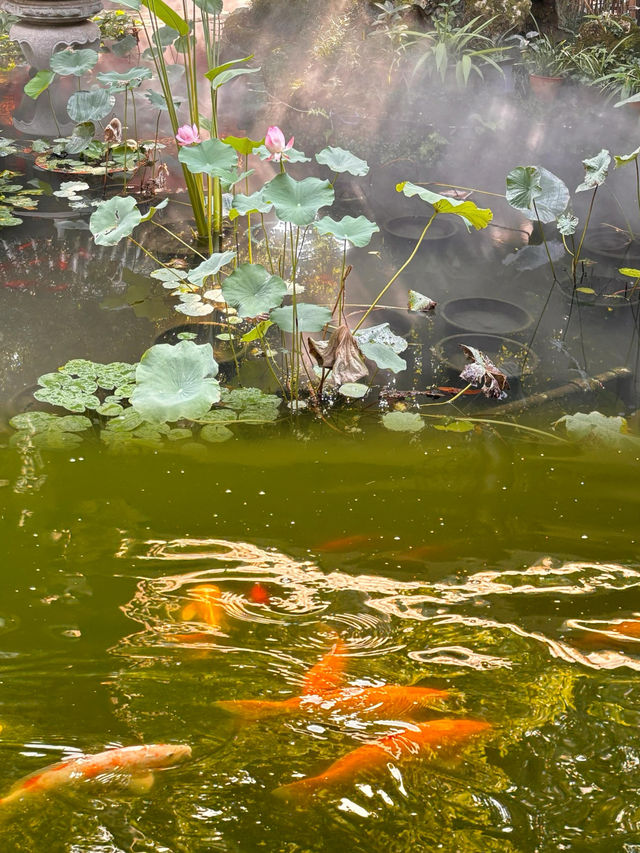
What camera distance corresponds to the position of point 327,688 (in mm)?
1592

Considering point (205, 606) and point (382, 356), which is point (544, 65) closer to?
point (382, 356)

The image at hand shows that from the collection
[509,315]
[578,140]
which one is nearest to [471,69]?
[578,140]

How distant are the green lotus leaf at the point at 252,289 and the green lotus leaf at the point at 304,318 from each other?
0.06 m

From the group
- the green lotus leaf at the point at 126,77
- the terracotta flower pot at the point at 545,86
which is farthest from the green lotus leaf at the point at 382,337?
the terracotta flower pot at the point at 545,86

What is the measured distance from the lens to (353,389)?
254 cm

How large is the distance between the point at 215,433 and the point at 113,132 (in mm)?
2534

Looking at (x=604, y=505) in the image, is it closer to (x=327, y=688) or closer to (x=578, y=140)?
(x=327, y=688)

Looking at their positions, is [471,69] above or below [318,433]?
above

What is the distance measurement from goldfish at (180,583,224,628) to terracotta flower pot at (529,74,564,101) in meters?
4.44

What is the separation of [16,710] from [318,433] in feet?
3.90

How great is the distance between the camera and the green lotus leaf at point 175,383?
208cm

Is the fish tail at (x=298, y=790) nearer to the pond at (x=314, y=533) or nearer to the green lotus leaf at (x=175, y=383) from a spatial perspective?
the pond at (x=314, y=533)

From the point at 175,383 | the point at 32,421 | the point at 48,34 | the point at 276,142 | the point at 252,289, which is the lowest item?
the point at 32,421

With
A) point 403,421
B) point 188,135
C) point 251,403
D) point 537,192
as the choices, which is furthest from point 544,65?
point 251,403
